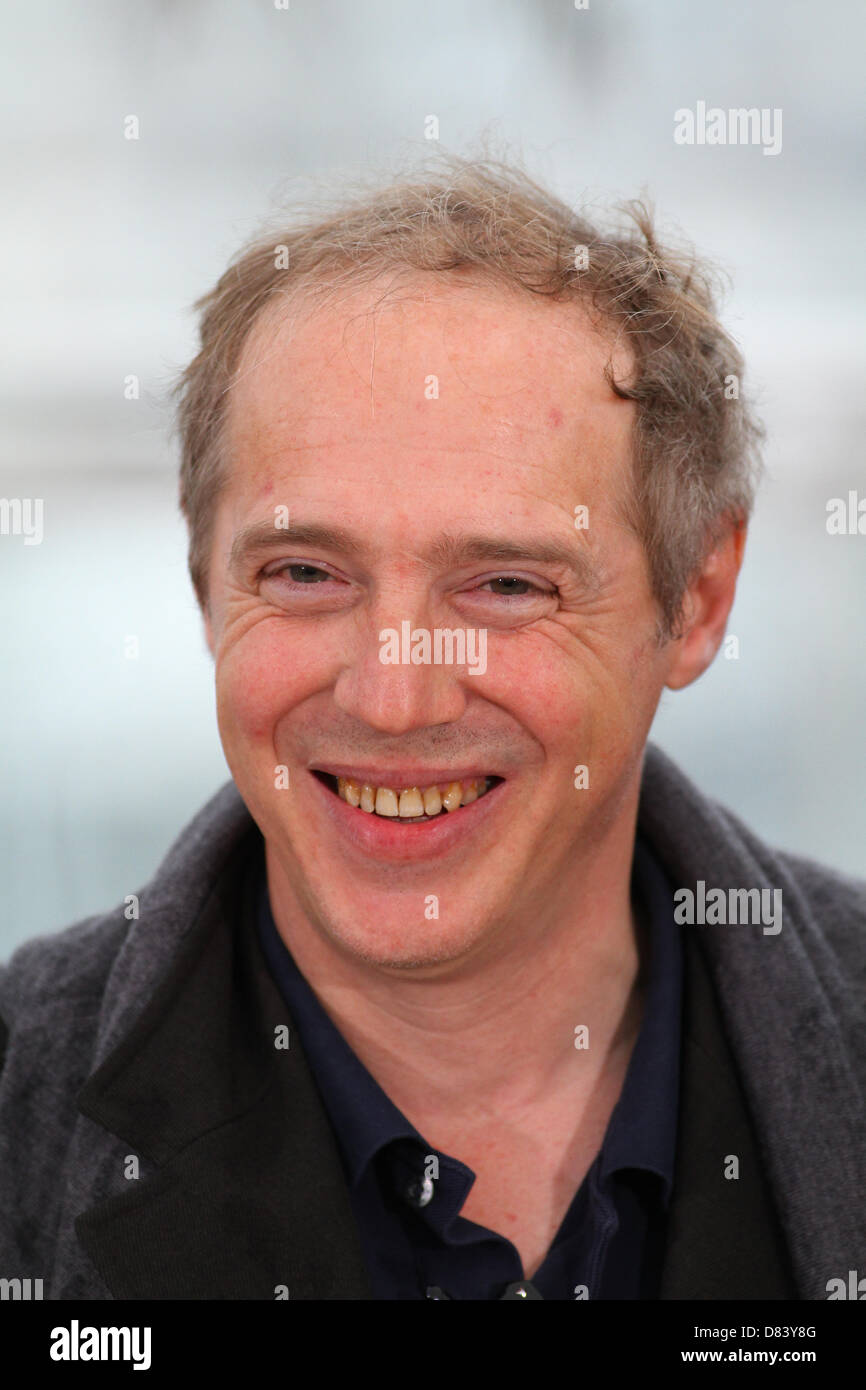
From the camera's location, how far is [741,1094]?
177cm

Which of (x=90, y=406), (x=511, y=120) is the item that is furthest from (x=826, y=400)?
(x=90, y=406)

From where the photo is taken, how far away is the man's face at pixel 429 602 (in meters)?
1.56

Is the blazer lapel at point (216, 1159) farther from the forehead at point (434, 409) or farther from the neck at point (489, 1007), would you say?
the forehead at point (434, 409)

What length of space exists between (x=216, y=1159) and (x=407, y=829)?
0.47 m

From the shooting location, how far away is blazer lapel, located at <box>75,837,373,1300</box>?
5.10 feet

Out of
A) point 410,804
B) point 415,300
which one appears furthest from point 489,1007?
point 415,300

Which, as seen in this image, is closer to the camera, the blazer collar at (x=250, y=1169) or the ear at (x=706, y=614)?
the blazer collar at (x=250, y=1169)

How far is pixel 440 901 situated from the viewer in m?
1.66

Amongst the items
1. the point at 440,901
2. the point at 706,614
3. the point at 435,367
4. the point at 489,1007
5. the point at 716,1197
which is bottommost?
the point at 716,1197

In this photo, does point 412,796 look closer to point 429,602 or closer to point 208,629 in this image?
point 429,602

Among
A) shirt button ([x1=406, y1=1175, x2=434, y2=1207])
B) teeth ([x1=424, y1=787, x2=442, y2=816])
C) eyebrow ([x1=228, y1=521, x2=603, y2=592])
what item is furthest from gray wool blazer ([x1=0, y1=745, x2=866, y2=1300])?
eyebrow ([x1=228, y1=521, x2=603, y2=592])

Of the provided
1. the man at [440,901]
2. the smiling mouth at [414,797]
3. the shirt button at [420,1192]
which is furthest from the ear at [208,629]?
the shirt button at [420,1192]

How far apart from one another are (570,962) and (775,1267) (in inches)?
17.9

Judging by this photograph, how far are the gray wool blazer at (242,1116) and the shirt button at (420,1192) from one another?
12cm
